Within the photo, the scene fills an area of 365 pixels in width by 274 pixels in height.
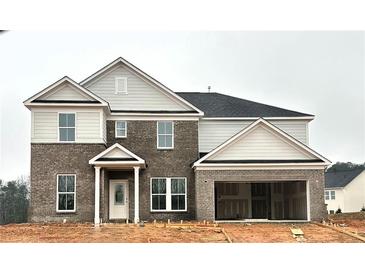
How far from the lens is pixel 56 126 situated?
29.2 meters

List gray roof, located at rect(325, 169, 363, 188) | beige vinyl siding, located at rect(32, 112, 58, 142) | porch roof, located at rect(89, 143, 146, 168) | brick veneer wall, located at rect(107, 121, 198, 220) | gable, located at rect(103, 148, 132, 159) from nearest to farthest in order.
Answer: porch roof, located at rect(89, 143, 146, 168) < gable, located at rect(103, 148, 132, 159) < beige vinyl siding, located at rect(32, 112, 58, 142) < brick veneer wall, located at rect(107, 121, 198, 220) < gray roof, located at rect(325, 169, 363, 188)

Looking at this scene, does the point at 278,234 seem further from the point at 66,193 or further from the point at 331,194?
the point at 331,194

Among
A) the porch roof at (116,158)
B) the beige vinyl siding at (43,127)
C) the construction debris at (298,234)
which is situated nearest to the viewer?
the construction debris at (298,234)

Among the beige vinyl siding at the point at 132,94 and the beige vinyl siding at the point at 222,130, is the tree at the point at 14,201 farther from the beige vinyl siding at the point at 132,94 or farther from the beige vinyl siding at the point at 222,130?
the beige vinyl siding at the point at 222,130

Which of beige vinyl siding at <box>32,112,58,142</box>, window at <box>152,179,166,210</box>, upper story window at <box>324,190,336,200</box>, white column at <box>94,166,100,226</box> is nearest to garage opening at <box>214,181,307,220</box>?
window at <box>152,179,166,210</box>

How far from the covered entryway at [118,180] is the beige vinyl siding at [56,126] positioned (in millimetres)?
1179

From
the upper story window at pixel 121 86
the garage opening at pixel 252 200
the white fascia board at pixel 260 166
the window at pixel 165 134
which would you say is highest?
the upper story window at pixel 121 86

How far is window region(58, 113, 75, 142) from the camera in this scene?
96.1 feet

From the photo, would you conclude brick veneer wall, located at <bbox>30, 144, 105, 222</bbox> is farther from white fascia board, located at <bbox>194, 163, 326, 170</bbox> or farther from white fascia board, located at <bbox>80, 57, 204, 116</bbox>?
white fascia board, located at <bbox>194, 163, 326, 170</bbox>

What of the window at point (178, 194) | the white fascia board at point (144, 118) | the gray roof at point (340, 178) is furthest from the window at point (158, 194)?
the gray roof at point (340, 178)

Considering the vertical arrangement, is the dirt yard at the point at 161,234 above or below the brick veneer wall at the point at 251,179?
below

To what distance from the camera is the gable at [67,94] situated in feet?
95.9
